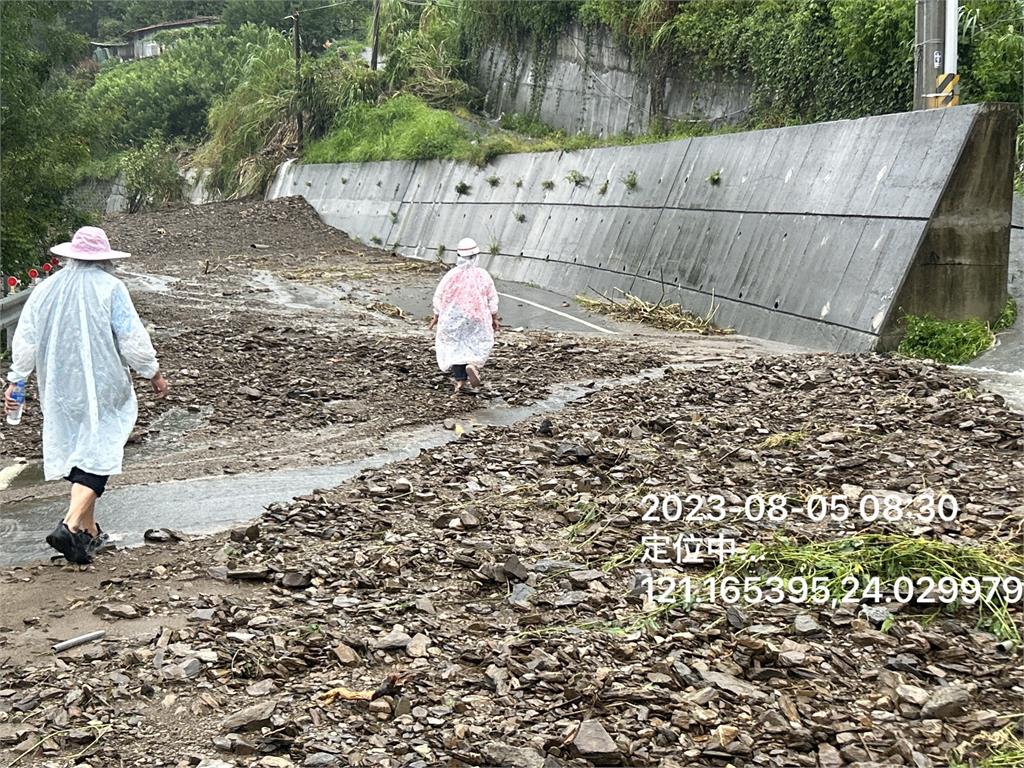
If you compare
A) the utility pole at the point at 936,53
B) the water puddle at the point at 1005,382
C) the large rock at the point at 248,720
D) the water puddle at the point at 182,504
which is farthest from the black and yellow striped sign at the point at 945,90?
the large rock at the point at 248,720

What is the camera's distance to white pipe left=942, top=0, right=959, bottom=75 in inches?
530

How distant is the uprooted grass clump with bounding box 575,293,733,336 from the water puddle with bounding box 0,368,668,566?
7.56 metres

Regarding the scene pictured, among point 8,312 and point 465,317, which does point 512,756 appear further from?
point 8,312

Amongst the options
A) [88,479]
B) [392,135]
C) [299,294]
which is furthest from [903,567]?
[392,135]

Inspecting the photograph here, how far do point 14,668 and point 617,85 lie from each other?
2656cm

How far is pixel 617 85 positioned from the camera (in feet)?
97.0

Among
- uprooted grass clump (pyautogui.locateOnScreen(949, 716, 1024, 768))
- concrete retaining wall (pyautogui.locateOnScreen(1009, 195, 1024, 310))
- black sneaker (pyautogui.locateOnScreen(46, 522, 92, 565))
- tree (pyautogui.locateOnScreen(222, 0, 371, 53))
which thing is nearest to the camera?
uprooted grass clump (pyautogui.locateOnScreen(949, 716, 1024, 768))

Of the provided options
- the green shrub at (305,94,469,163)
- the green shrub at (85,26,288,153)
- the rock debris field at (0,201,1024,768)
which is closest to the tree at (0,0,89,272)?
the rock debris field at (0,201,1024,768)

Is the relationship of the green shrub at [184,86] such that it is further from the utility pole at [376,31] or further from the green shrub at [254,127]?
the utility pole at [376,31]

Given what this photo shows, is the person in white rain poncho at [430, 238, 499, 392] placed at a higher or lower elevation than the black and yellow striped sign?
lower

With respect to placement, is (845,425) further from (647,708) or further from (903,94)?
(903,94)

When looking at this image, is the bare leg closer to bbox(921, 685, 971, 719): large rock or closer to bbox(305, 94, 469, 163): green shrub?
bbox(921, 685, 971, 719): large rock

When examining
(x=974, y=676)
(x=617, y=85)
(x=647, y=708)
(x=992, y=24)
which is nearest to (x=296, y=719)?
(x=647, y=708)

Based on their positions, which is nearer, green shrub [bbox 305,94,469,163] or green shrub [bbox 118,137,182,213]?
green shrub [bbox 305,94,469,163]
